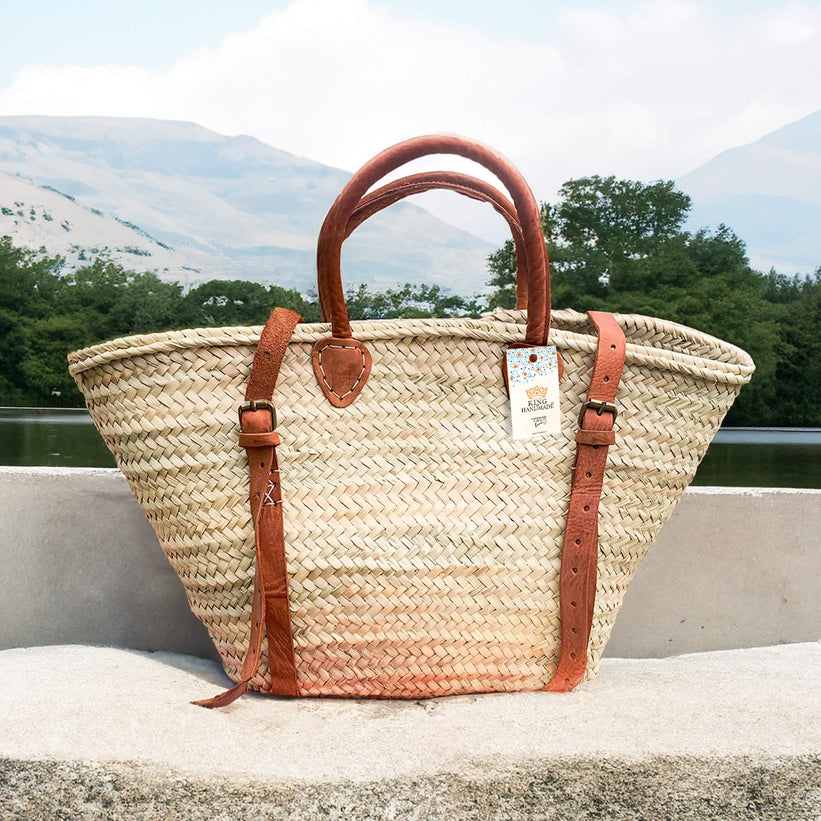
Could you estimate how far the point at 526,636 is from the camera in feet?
3.92

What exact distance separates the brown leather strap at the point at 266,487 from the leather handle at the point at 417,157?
0.07 metres

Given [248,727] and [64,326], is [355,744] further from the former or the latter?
[64,326]

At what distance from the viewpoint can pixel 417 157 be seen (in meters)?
1.12

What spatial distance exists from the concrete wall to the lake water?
503 inches

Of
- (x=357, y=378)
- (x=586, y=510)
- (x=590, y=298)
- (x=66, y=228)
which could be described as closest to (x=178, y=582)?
(x=357, y=378)

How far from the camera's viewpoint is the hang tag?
1.16m

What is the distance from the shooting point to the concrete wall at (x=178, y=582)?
1536 millimetres

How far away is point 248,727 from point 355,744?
→ 15 cm

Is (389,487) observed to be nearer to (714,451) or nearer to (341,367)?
(341,367)

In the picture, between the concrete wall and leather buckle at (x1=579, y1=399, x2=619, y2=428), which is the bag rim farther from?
the concrete wall

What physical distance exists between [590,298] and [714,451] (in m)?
6.96

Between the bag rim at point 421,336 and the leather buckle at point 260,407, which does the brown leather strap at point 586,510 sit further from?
the leather buckle at point 260,407

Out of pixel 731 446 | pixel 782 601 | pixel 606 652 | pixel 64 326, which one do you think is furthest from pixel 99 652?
pixel 731 446

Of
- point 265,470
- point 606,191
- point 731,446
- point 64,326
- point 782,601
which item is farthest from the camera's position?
point 606,191
